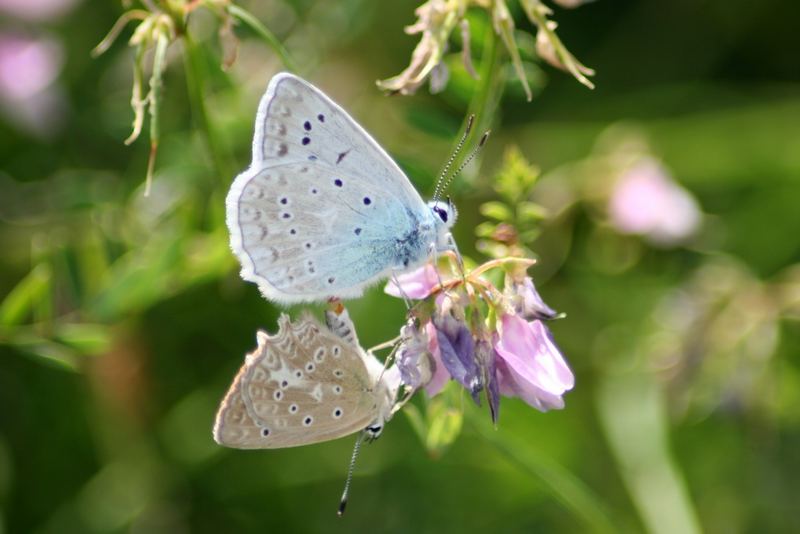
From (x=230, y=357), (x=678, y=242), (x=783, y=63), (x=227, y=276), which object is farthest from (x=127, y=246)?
(x=783, y=63)

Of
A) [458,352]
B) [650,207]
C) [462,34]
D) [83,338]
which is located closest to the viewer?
[458,352]

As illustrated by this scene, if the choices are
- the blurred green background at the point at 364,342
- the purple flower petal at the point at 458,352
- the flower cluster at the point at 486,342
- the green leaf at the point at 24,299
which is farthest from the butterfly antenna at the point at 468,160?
the green leaf at the point at 24,299

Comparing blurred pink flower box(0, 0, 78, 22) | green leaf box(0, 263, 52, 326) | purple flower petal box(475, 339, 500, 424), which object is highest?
purple flower petal box(475, 339, 500, 424)

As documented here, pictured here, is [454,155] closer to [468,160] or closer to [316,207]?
[468,160]

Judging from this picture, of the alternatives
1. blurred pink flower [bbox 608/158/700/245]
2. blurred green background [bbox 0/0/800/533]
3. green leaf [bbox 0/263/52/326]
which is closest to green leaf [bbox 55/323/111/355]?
green leaf [bbox 0/263/52/326]

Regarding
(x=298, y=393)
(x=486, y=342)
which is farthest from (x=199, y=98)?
(x=486, y=342)

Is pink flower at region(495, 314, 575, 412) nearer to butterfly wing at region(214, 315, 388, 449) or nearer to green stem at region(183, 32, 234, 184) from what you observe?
butterfly wing at region(214, 315, 388, 449)

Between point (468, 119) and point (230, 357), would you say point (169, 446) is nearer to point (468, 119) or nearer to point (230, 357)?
point (230, 357)

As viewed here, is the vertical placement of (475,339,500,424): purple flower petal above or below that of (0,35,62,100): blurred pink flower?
above
